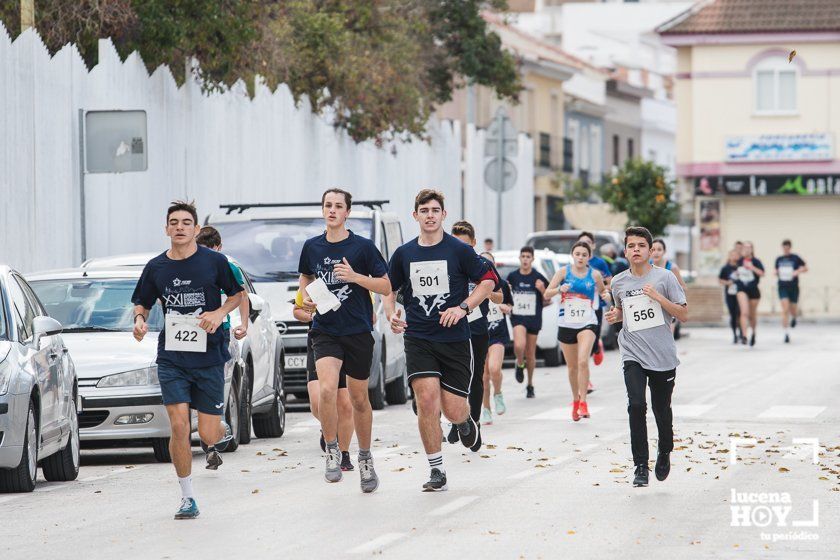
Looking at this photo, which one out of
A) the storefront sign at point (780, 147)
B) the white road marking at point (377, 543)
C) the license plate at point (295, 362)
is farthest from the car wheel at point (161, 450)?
the storefront sign at point (780, 147)

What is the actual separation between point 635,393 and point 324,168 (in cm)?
2069

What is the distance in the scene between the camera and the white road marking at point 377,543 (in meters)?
9.88

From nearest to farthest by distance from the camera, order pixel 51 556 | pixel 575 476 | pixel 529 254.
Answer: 1. pixel 51 556
2. pixel 575 476
3. pixel 529 254

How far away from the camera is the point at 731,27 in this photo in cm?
5562

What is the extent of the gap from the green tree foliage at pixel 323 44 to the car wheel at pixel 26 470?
1086 cm

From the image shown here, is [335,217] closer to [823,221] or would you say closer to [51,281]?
[51,281]

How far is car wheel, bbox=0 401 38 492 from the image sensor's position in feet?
42.6

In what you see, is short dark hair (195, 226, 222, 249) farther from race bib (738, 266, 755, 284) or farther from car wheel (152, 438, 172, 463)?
race bib (738, 266, 755, 284)

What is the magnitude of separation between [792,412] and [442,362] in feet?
26.5

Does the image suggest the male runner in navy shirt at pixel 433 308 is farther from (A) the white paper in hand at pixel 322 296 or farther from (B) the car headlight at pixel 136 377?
(B) the car headlight at pixel 136 377

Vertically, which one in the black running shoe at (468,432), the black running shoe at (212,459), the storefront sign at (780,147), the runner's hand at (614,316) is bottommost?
the black running shoe at (212,459)

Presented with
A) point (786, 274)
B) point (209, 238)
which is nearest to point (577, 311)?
point (209, 238)

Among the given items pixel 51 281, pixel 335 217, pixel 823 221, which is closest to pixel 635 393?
pixel 335 217

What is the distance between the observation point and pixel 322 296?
1295 cm
